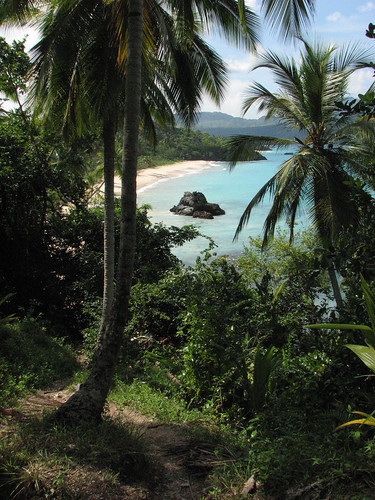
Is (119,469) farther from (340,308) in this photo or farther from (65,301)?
(65,301)

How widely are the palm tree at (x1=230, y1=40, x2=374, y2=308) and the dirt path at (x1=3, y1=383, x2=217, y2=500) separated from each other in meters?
7.01

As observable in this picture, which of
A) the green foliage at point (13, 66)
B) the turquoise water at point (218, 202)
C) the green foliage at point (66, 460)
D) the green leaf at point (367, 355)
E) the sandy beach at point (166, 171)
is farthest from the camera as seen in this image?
the sandy beach at point (166, 171)

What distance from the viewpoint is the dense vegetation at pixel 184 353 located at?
3.18m

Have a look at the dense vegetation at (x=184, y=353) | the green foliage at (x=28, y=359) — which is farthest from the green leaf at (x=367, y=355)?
the green foliage at (x=28, y=359)

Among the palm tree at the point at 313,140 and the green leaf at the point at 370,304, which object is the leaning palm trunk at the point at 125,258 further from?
the palm tree at the point at 313,140

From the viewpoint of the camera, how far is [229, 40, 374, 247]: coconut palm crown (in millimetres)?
10594

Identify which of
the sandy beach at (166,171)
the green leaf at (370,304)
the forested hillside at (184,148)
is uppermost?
the forested hillside at (184,148)

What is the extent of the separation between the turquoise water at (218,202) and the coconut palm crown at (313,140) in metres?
0.79

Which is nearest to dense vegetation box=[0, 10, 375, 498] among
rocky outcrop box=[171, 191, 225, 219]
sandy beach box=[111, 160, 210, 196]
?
Answer: rocky outcrop box=[171, 191, 225, 219]

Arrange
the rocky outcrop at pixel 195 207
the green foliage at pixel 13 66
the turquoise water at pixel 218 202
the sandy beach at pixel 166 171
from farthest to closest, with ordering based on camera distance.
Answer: the sandy beach at pixel 166 171
the rocky outcrop at pixel 195 207
the turquoise water at pixel 218 202
the green foliage at pixel 13 66

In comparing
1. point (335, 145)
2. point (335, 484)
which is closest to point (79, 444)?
point (335, 484)

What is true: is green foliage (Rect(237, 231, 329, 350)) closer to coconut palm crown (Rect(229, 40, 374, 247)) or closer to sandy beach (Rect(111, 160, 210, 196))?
coconut palm crown (Rect(229, 40, 374, 247))

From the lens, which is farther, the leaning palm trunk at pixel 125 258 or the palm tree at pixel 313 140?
the palm tree at pixel 313 140

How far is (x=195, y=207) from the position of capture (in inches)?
1512
